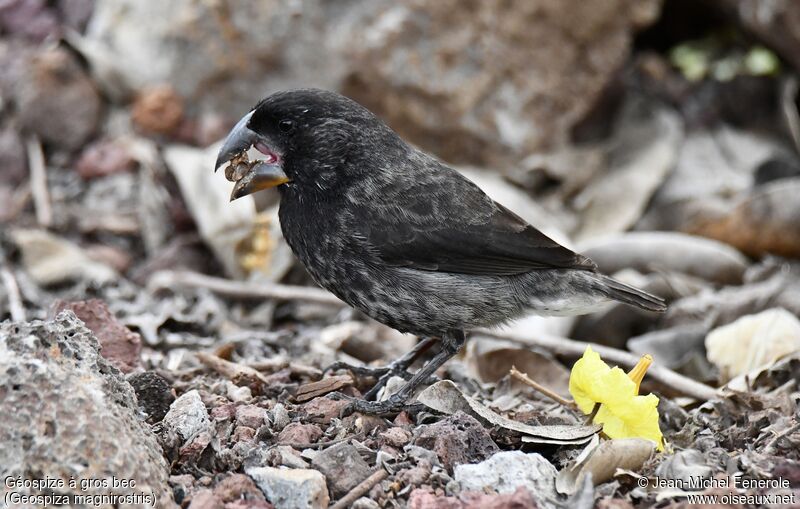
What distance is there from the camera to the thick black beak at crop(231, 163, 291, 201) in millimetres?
4129

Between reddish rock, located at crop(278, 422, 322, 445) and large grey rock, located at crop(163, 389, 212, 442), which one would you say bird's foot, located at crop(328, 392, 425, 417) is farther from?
large grey rock, located at crop(163, 389, 212, 442)

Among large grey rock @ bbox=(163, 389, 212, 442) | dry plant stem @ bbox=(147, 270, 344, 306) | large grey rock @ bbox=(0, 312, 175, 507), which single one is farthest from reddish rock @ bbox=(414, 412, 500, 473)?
dry plant stem @ bbox=(147, 270, 344, 306)

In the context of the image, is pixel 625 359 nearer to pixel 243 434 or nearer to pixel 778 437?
pixel 778 437

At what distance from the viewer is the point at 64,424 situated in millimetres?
2691

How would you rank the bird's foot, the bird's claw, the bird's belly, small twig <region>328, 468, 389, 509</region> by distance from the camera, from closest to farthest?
1. small twig <region>328, 468, 389, 509</region>
2. the bird's foot
3. the bird's belly
4. the bird's claw

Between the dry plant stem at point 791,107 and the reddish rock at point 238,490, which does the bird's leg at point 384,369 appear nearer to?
the reddish rock at point 238,490

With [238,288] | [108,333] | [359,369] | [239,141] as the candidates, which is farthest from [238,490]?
[238,288]

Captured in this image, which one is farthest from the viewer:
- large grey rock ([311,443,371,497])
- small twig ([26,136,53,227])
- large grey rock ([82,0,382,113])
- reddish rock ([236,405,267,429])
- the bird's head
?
large grey rock ([82,0,382,113])

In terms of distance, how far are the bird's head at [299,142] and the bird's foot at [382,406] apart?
36.5 inches

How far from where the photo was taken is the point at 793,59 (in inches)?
272

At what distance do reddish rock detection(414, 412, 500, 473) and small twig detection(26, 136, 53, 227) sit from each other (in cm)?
373

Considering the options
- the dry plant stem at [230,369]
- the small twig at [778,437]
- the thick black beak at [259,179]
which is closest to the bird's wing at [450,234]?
the thick black beak at [259,179]

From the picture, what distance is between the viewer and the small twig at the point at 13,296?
16.4 ft

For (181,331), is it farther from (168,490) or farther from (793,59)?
(793,59)
